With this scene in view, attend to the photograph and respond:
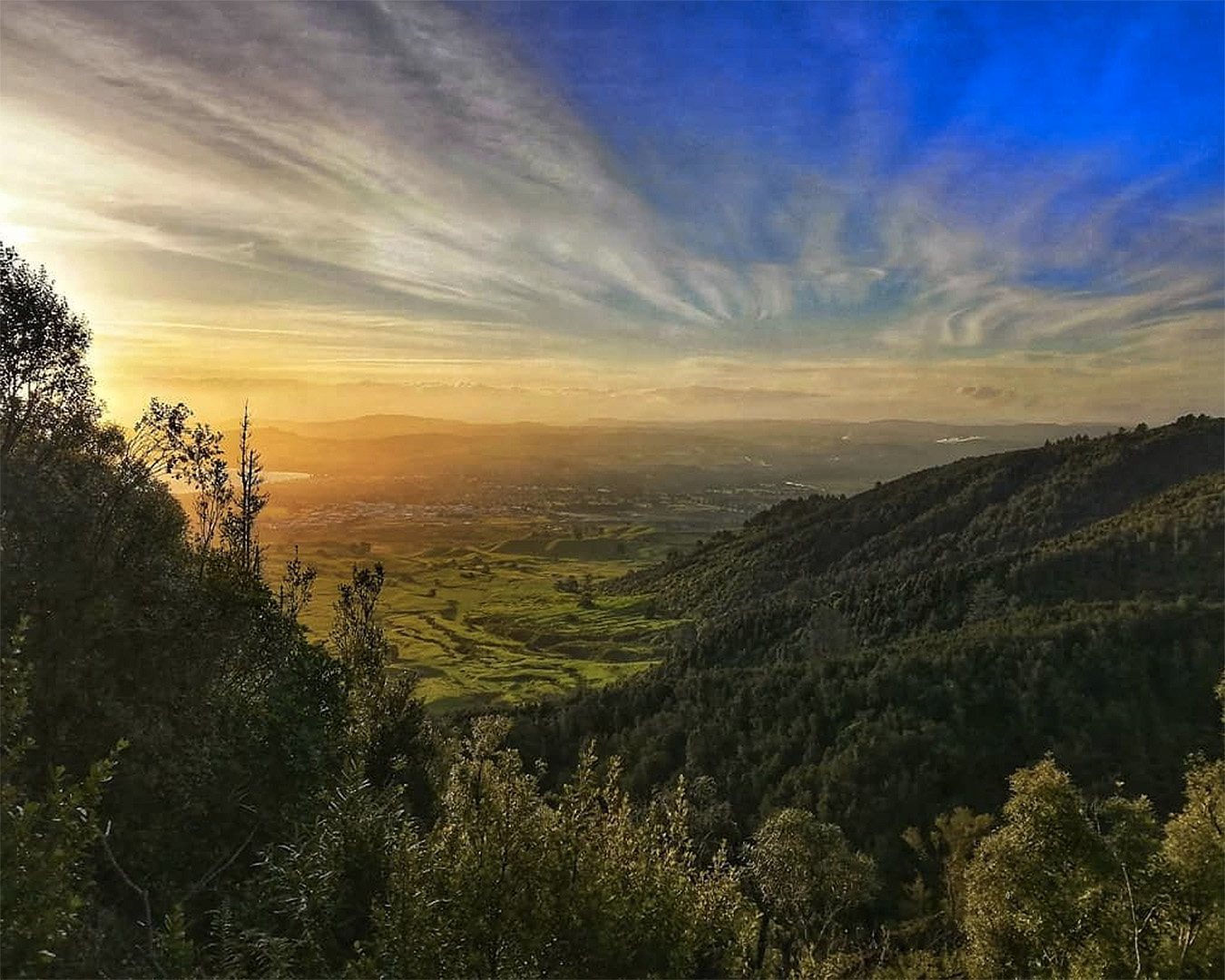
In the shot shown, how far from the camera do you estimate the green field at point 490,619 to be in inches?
3713

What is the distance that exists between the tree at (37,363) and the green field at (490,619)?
5680 centimetres

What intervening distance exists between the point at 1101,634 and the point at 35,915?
71528 millimetres

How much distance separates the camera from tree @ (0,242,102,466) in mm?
15062

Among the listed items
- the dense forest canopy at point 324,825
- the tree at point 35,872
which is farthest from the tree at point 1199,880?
the tree at point 35,872

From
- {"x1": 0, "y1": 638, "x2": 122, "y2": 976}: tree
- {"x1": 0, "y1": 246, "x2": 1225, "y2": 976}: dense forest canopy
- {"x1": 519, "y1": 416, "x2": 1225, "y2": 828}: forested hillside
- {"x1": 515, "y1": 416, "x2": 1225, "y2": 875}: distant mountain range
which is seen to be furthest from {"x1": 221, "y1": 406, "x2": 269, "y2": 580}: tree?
{"x1": 519, "y1": 416, "x2": 1225, "y2": 828}: forested hillside

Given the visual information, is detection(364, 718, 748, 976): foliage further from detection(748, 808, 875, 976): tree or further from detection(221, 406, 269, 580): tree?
detection(748, 808, 875, 976): tree

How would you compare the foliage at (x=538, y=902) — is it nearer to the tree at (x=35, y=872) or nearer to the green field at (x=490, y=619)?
the tree at (x=35, y=872)

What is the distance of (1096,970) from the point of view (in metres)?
14.6

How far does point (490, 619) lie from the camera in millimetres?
126875

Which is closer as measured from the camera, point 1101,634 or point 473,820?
point 473,820

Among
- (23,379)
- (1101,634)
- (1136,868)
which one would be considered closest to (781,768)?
(1101,634)

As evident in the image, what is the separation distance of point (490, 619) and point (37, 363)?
376 ft

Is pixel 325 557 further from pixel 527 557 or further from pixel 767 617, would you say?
pixel 767 617

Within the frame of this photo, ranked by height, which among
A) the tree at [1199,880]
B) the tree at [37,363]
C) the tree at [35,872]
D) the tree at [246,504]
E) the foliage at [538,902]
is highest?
the tree at [37,363]
